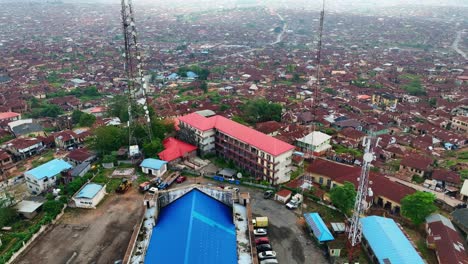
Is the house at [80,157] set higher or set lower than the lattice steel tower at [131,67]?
lower

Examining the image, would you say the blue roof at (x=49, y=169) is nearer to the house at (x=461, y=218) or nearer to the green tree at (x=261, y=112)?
the green tree at (x=261, y=112)

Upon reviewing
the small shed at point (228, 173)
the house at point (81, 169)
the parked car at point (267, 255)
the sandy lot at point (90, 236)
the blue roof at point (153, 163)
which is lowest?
the sandy lot at point (90, 236)

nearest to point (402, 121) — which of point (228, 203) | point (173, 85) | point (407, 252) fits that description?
point (407, 252)

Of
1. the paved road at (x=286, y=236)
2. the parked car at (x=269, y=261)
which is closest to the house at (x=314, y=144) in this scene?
the paved road at (x=286, y=236)

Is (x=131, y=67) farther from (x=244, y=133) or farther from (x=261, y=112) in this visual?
(x=261, y=112)

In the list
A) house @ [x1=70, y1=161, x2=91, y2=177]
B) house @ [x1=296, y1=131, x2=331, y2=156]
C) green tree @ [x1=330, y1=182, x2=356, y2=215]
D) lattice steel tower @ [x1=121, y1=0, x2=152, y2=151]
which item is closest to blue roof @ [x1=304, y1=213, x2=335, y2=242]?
green tree @ [x1=330, y1=182, x2=356, y2=215]

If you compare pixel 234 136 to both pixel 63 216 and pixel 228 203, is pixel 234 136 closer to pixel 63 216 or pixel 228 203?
pixel 228 203
